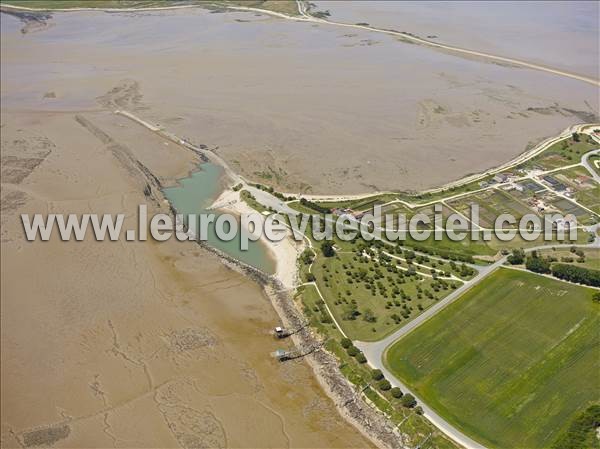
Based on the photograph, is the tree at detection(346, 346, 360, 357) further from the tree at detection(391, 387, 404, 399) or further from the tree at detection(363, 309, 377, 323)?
the tree at detection(391, 387, 404, 399)

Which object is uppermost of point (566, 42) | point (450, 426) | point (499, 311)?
point (566, 42)

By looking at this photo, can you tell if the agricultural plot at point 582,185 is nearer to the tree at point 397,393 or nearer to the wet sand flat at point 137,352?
the tree at point 397,393

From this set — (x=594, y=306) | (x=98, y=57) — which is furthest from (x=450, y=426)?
(x=98, y=57)

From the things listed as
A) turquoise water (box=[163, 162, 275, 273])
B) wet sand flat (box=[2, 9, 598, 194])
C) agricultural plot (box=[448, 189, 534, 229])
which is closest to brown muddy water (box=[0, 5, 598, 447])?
wet sand flat (box=[2, 9, 598, 194])

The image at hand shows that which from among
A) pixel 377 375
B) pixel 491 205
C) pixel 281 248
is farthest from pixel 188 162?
pixel 377 375

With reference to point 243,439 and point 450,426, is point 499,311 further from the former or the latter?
point 243,439

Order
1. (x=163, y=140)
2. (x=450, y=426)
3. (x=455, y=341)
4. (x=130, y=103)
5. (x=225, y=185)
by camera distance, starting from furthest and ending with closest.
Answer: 1. (x=130, y=103)
2. (x=163, y=140)
3. (x=225, y=185)
4. (x=455, y=341)
5. (x=450, y=426)

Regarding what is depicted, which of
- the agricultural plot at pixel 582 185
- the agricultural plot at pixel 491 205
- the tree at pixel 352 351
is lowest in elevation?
the tree at pixel 352 351

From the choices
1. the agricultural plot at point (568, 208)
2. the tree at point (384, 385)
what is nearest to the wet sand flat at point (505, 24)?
the agricultural plot at point (568, 208)
